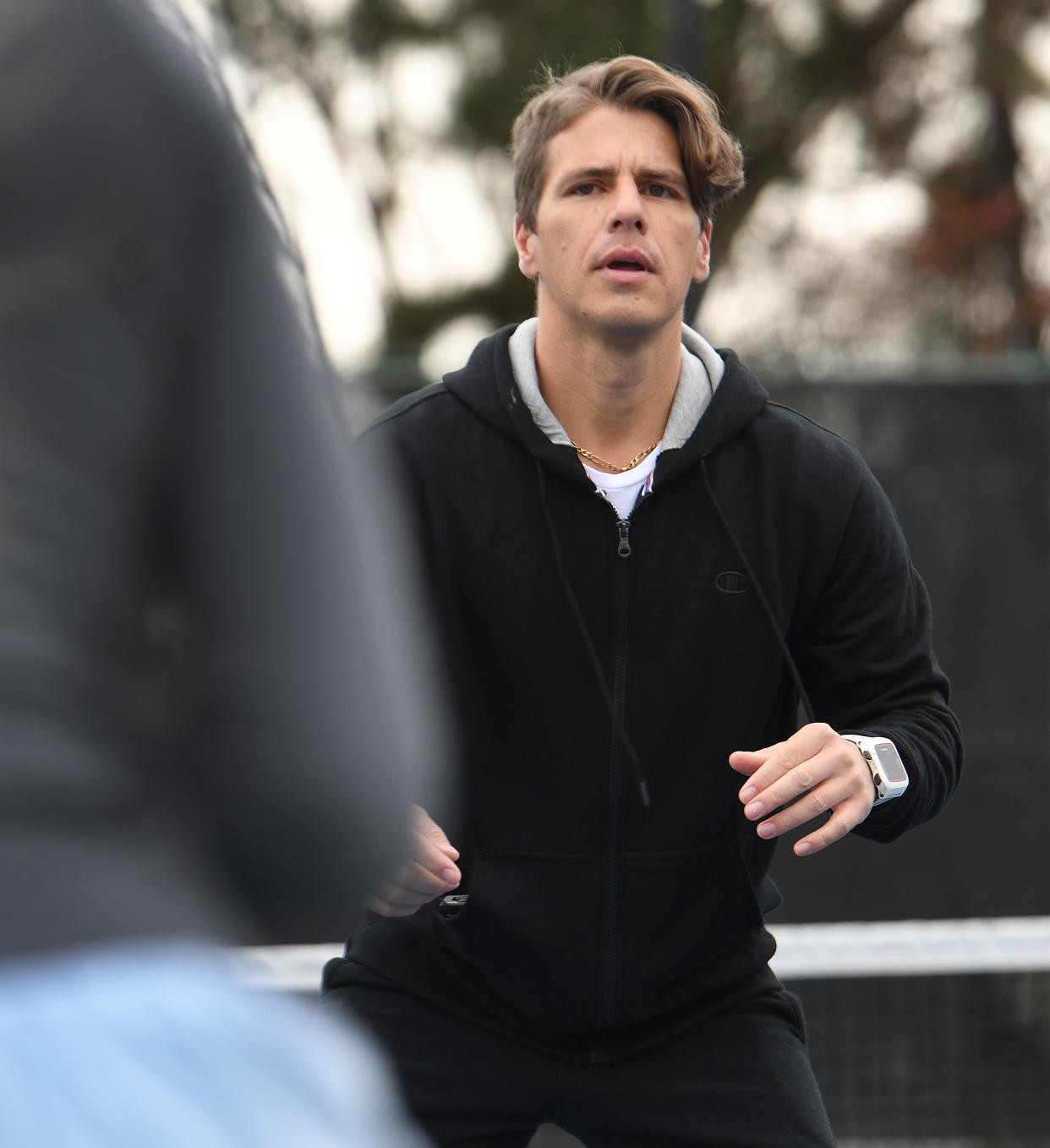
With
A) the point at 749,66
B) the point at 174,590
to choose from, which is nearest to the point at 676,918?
the point at 174,590

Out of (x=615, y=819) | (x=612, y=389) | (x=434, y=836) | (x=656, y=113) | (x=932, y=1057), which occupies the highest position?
(x=656, y=113)

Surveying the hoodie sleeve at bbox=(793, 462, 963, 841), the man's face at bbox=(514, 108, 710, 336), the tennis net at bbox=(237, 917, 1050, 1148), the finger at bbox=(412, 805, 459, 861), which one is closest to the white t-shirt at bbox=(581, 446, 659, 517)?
the man's face at bbox=(514, 108, 710, 336)

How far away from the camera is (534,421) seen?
326 centimetres

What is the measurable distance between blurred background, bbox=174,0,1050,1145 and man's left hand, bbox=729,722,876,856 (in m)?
1.07

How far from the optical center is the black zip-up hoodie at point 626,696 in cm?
308

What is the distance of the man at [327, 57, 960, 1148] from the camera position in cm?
305

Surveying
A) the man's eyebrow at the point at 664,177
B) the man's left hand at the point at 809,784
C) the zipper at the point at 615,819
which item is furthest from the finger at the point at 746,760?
the man's eyebrow at the point at 664,177

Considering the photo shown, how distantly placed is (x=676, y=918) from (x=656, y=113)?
58.6 inches

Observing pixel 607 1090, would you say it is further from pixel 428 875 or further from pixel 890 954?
pixel 890 954

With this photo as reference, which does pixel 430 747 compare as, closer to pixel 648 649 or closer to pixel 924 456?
pixel 648 649

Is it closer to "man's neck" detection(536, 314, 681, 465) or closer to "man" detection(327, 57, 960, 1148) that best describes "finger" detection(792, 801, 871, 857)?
"man" detection(327, 57, 960, 1148)

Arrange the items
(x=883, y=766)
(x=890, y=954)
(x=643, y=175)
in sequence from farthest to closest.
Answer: (x=890, y=954), (x=643, y=175), (x=883, y=766)

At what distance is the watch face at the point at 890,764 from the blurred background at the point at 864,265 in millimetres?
1216

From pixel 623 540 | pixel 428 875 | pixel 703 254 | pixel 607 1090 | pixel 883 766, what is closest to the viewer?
pixel 428 875
